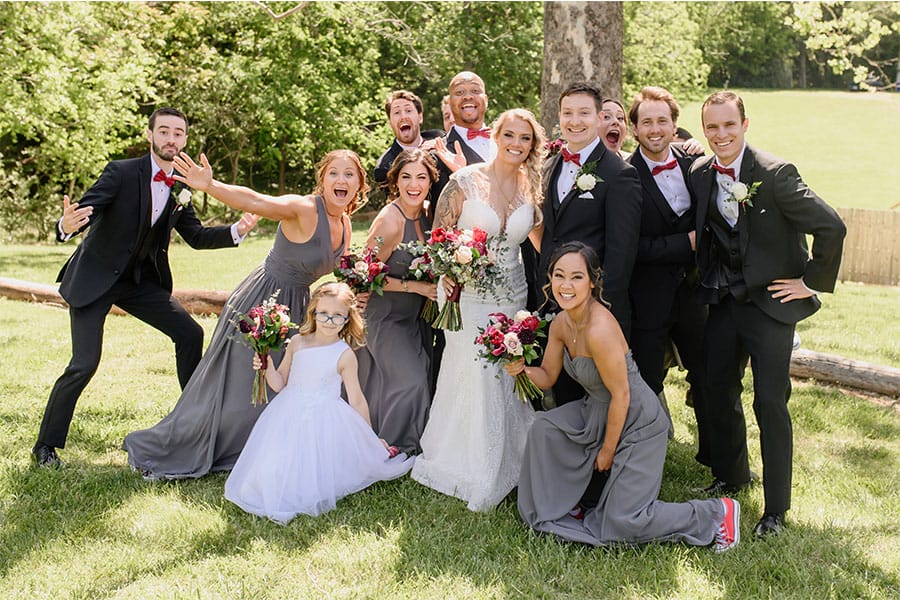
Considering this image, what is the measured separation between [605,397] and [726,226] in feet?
3.93

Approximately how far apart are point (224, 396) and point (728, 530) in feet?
10.8

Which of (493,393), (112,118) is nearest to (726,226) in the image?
(493,393)

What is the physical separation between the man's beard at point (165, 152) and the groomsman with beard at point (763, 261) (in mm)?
3417

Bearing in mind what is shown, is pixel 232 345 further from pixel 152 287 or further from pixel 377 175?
pixel 377 175

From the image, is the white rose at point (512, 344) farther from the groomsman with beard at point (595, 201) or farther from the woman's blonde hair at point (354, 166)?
the woman's blonde hair at point (354, 166)

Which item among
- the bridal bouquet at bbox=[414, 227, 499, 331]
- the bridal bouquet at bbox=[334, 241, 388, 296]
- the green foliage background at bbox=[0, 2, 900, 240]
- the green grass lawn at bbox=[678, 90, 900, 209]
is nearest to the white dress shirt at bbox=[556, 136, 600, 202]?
the bridal bouquet at bbox=[414, 227, 499, 331]

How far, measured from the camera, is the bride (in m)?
5.46

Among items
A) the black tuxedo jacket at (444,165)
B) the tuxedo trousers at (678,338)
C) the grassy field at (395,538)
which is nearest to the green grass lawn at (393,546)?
the grassy field at (395,538)

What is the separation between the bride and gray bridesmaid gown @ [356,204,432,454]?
1.12ft

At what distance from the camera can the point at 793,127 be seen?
47.4m

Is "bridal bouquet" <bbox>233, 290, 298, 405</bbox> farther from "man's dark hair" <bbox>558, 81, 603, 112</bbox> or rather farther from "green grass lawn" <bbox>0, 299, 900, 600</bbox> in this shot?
"man's dark hair" <bbox>558, 81, 603, 112</bbox>

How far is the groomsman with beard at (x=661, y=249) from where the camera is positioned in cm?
547

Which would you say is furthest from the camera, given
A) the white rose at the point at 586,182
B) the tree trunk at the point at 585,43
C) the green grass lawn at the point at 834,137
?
the green grass lawn at the point at 834,137

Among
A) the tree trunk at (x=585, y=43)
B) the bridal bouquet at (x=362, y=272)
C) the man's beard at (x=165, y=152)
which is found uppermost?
the tree trunk at (x=585, y=43)
